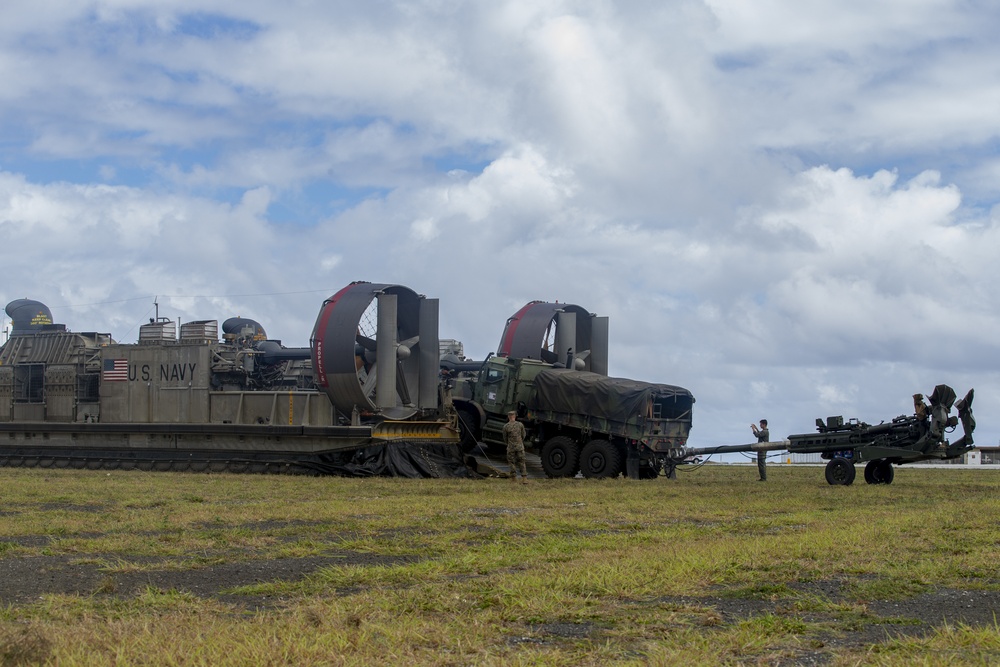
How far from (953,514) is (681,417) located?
992 cm

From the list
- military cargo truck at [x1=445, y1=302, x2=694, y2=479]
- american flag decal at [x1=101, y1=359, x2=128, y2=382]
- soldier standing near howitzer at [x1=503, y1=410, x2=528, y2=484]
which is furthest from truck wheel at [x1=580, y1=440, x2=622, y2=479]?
american flag decal at [x1=101, y1=359, x2=128, y2=382]

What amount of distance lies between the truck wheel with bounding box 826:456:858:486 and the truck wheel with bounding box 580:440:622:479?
396 cm

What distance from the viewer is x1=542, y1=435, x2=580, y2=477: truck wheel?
23000 mm

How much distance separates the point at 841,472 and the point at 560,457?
5.49 metres

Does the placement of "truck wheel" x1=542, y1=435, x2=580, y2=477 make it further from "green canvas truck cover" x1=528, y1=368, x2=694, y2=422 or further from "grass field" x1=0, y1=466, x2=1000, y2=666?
"grass field" x1=0, y1=466, x2=1000, y2=666

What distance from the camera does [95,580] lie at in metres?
8.27

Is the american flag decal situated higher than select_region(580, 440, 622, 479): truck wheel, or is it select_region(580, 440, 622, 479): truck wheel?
the american flag decal

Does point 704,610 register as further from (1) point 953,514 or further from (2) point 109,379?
(2) point 109,379

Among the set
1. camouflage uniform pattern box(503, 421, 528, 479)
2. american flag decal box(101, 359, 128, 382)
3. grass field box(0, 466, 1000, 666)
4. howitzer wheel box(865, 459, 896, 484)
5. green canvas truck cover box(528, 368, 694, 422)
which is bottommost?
grass field box(0, 466, 1000, 666)

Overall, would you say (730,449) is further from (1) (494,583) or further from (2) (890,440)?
(1) (494,583)

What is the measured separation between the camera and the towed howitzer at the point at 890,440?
20.2m

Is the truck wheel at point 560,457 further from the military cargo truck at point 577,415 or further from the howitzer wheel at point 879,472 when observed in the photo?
the howitzer wheel at point 879,472


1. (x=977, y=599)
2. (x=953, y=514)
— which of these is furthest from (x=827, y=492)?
(x=977, y=599)

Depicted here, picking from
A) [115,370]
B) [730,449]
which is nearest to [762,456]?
[730,449]
